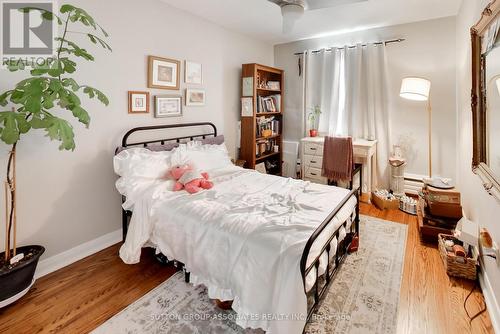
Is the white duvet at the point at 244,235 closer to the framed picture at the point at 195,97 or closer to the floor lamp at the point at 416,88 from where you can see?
the framed picture at the point at 195,97

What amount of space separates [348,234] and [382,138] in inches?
88.5

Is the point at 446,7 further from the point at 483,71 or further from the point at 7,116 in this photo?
the point at 7,116

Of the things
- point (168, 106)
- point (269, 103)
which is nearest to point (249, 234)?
point (168, 106)

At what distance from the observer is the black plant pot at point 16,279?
173 cm

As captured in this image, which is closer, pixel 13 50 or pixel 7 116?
pixel 7 116

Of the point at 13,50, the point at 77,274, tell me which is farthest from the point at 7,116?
the point at 77,274

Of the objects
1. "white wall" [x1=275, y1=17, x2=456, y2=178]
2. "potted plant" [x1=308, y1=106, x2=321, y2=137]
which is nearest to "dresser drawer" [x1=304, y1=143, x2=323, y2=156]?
"potted plant" [x1=308, y1=106, x2=321, y2=137]

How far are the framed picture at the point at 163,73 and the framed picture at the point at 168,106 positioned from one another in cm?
12

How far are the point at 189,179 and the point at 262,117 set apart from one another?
243cm

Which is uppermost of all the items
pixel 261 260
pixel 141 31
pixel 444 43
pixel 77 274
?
pixel 444 43

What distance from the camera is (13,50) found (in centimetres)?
201

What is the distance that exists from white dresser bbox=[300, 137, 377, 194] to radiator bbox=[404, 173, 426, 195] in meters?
0.48

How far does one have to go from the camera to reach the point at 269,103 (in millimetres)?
4609

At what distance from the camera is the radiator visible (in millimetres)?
3953
